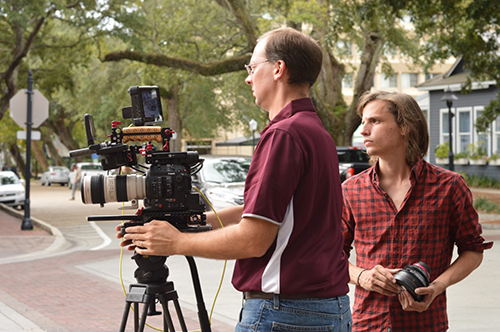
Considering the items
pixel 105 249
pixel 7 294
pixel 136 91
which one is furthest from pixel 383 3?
pixel 136 91

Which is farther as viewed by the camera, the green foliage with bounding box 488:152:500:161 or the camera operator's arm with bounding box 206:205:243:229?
A: the green foliage with bounding box 488:152:500:161

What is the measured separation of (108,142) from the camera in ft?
9.58

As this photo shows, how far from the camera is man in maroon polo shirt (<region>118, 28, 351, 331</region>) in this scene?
2.36m

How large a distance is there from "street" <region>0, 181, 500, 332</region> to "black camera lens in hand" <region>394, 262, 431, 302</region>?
3.73 meters

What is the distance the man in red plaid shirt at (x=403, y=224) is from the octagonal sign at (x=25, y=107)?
14345mm

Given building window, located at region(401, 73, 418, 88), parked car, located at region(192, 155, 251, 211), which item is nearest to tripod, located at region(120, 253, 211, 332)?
parked car, located at region(192, 155, 251, 211)

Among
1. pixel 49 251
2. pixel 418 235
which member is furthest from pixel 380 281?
pixel 49 251

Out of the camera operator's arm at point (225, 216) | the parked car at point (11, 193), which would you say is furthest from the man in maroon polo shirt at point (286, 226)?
the parked car at point (11, 193)

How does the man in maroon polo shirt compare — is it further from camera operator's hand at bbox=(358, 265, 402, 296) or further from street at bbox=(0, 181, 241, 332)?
street at bbox=(0, 181, 241, 332)

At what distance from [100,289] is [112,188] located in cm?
650

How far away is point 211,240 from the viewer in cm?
245

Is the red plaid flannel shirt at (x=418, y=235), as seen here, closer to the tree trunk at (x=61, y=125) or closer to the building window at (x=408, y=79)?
the tree trunk at (x=61, y=125)

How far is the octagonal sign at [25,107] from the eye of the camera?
1659 cm

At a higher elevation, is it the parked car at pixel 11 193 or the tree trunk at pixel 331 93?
the tree trunk at pixel 331 93
